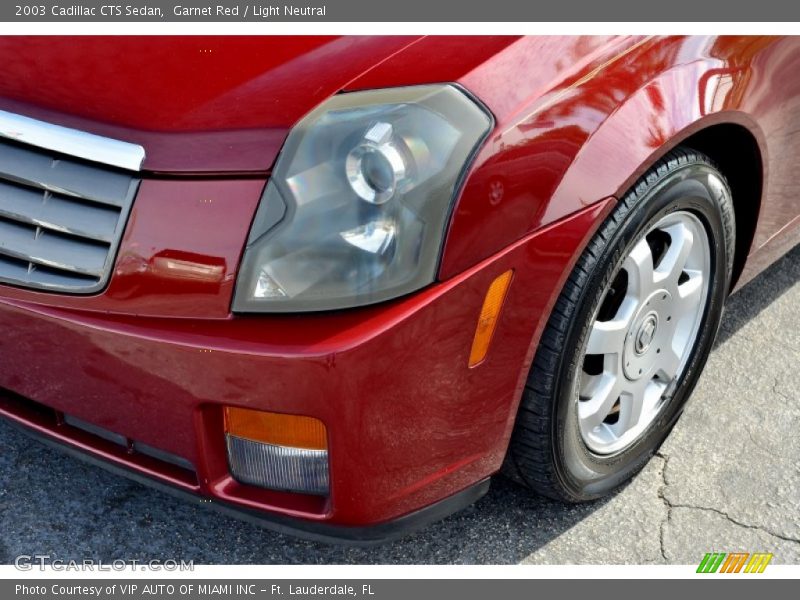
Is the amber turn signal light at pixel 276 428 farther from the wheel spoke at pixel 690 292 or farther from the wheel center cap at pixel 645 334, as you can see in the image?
the wheel spoke at pixel 690 292

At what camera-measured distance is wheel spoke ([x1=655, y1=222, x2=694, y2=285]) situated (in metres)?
2.29

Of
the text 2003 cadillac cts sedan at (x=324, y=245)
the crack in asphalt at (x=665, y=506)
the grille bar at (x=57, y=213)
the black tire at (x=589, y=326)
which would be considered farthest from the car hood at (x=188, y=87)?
the crack in asphalt at (x=665, y=506)

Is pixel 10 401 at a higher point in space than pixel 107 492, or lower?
higher

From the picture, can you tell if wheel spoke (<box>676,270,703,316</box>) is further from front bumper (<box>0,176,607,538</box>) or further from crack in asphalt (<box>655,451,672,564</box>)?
front bumper (<box>0,176,607,538</box>)

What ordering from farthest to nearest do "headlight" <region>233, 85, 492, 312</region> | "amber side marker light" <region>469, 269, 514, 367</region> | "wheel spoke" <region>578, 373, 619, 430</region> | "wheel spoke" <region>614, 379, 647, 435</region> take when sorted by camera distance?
"wheel spoke" <region>614, 379, 647, 435</region> < "wheel spoke" <region>578, 373, 619, 430</region> < "amber side marker light" <region>469, 269, 514, 367</region> < "headlight" <region>233, 85, 492, 312</region>

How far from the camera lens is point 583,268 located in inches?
78.7

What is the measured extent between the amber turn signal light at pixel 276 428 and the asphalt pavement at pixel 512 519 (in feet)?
1.61

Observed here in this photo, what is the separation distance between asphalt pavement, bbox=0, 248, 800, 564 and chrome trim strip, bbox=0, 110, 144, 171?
89cm

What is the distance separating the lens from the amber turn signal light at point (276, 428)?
6.05ft

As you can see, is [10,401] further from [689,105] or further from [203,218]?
→ [689,105]

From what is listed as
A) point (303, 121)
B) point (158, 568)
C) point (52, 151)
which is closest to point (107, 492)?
point (158, 568)

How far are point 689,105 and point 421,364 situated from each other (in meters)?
0.77
